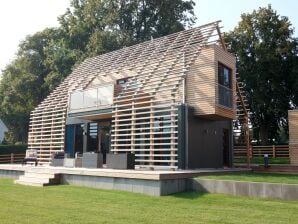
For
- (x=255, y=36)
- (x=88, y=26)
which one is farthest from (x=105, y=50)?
(x=255, y=36)

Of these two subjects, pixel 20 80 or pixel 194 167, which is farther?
pixel 20 80

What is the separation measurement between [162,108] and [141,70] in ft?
9.83

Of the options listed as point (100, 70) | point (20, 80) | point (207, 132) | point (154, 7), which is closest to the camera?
point (207, 132)

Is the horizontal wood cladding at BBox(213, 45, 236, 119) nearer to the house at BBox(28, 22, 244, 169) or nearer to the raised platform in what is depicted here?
the house at BBox(28, 22, 244, 169)

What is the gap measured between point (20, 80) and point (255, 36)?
994 inches

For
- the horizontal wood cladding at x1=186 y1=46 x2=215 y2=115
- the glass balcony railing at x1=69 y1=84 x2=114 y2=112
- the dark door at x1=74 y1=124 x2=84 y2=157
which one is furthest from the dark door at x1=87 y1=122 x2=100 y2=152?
the horizontal wood cladding at x1=186 y1=46 x2=215 y2=115

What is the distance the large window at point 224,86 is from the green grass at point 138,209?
20.3ft

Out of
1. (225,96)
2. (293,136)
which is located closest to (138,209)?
(225,96)

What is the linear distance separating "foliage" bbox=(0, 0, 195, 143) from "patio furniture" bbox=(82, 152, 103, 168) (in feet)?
59.8

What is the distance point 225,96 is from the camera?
1605 cm

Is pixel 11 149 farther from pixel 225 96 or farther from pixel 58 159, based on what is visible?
pixel 225 96

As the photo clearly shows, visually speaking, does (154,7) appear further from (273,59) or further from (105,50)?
(273,59)

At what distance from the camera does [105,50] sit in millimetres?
32500

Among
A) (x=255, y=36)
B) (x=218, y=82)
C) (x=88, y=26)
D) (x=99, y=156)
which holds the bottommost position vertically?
(x=99, y=156)
